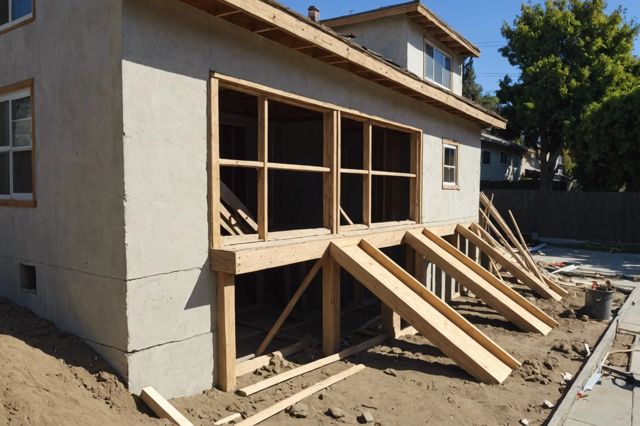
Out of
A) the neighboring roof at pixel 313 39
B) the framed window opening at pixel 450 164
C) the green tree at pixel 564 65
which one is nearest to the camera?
the neighboring roof at pixel 313 39

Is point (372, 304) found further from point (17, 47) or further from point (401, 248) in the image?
point (17, 47)

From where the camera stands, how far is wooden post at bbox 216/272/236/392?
5629mm

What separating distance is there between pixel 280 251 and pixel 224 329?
1179mm

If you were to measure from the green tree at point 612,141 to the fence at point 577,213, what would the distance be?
5.60 feet

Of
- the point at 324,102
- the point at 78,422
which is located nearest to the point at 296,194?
the point at 324,102

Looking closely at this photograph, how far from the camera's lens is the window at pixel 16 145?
19.9 ft

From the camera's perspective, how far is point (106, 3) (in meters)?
4.80

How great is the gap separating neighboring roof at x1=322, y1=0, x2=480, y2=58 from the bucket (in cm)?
742

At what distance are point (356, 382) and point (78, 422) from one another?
11.0ft

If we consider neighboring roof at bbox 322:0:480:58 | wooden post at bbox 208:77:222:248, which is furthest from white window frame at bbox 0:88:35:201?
neighboring roof at bbox 322:0:480:58

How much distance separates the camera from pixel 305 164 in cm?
1119

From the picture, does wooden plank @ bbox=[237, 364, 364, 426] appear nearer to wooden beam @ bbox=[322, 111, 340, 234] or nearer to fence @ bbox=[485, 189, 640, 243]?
wooden beam @ bbox=[322, 111, 340, 234]

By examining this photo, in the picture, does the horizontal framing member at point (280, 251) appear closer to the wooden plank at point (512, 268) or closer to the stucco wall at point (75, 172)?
Answer: the stucco wall at point (75, 172)

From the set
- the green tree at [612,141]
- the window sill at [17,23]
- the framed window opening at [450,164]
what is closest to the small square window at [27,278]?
the window sill at [17,23]
